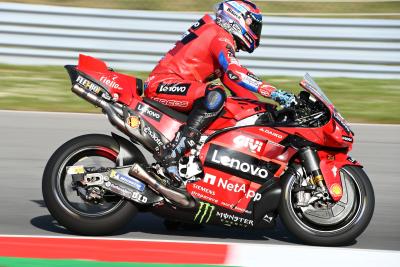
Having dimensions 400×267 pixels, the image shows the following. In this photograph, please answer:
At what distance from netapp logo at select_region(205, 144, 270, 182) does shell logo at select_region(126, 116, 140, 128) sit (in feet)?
1.75

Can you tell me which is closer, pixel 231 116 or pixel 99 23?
pixel 231 116

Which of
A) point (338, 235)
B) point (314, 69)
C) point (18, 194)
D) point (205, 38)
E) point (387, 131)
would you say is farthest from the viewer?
point (314, 69)

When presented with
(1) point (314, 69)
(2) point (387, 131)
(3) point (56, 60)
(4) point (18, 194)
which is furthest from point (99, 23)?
(4) point (18, 194)

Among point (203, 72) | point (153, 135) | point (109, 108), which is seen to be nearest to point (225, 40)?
point (203, 72)

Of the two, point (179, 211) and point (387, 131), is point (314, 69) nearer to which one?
point (387, 131)

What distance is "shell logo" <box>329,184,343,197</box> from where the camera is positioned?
5629 millimetres

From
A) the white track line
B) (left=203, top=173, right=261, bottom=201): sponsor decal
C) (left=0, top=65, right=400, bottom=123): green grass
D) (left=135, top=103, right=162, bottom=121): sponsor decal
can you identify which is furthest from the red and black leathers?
(left=0, top=65, right=400, bottom=123): green grass

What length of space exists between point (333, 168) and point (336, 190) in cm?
16

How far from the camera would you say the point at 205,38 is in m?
6.16

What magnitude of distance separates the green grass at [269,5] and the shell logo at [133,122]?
34.2ft

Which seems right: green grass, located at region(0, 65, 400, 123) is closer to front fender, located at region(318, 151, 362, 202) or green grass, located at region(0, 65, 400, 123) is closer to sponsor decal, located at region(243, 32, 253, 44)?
sponsor decal, located at region(243, 32, 253, 44)

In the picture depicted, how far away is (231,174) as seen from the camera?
5871 millimetres

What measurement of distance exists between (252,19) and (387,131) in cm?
445

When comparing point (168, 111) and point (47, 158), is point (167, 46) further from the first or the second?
point (168, 111)
